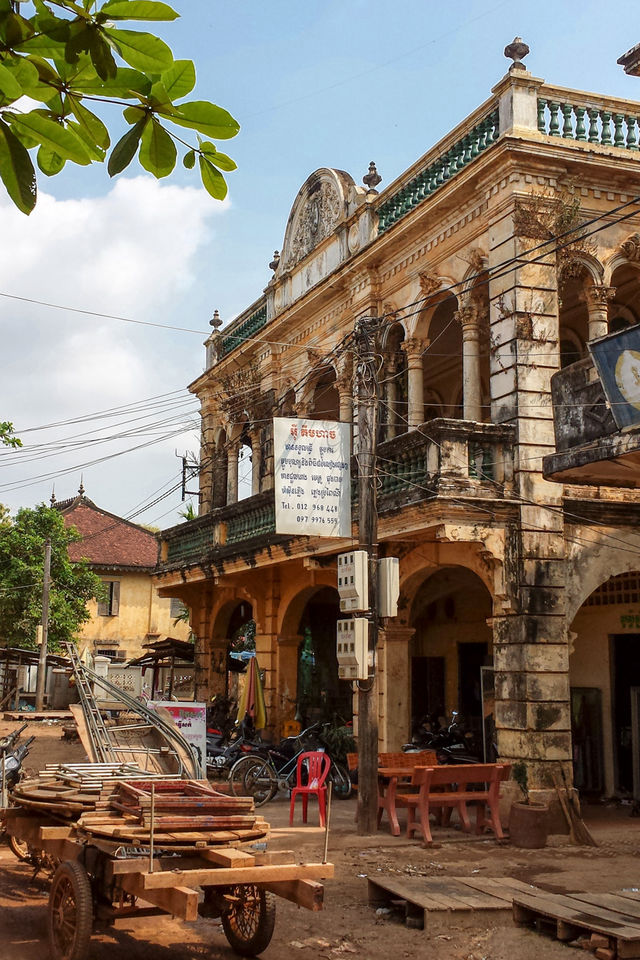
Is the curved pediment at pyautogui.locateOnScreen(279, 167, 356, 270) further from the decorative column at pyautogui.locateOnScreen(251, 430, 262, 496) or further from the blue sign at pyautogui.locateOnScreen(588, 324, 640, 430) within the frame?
the blue sign at pyautogui.locateOnScreen(588, 324, 640, 430)

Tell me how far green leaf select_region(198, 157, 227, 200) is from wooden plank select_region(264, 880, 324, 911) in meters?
5.02

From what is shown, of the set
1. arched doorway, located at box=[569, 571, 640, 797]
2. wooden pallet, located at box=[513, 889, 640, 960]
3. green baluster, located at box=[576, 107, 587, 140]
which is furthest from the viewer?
arched doorway, located at box=[569, 571, 640, 797]

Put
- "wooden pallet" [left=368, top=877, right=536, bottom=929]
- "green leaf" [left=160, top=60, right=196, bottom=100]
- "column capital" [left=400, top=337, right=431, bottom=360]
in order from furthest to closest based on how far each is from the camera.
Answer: "column capital" [left=400, top=337, right=431, bottom=360] → "wooden pallet" [left=368, top=877, right=536, bottom=929] → "green leaf" [left=160, top=60, right=196, bottom=100]

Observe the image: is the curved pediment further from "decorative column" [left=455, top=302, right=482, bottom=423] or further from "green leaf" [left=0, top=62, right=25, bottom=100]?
"green leaf" [left=0, top=62, right=25, bottom=100]

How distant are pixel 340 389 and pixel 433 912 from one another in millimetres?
11955

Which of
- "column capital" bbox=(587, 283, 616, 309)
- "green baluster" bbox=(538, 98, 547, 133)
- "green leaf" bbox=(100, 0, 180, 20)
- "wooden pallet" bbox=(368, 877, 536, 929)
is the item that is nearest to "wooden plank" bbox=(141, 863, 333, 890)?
"wooden pallet" bbox=(368, 877, 536, 929)

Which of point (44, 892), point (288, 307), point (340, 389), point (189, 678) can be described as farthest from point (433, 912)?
point (189, 678)

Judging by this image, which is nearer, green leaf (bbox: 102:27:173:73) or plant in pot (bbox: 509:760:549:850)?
green leaf (bbox: 102:27:173:73)

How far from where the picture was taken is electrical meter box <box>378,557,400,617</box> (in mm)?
13211

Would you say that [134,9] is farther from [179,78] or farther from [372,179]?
[372,179]

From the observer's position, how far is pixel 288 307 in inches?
814

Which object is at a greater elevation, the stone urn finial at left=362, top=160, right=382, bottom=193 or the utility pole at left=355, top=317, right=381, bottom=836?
the stone urn finial at left=362, top=160, right=382, bottom=193

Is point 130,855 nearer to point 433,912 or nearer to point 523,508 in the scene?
point 433,912

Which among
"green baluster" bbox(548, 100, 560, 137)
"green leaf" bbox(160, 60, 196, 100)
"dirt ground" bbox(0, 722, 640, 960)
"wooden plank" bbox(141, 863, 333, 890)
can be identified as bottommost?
"dirt ground" bbox(0, 722, 640, 960)
